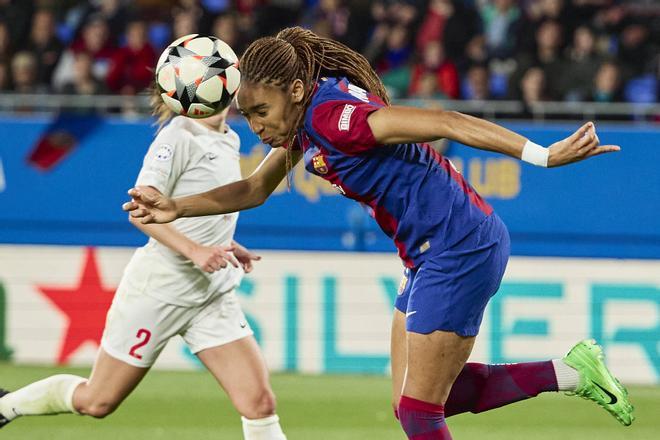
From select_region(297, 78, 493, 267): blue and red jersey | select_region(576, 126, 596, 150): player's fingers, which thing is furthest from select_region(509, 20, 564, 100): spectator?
select_region(576, 126, 596, 150): player's fingers

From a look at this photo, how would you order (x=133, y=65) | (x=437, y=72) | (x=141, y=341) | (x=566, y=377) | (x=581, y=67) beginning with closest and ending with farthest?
(x=566, y=377)
(x=141, y=341)
(x=581, y=67)
(x=437, y=72)
(x=133, y=65)

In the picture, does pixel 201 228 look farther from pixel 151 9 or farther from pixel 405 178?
pixel 151 9

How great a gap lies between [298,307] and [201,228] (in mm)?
3643

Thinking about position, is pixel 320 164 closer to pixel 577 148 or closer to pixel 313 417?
pixel 577 148

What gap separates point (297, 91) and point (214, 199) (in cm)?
71

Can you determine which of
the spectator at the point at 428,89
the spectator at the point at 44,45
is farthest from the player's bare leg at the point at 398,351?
the spectator at the point at 44,45

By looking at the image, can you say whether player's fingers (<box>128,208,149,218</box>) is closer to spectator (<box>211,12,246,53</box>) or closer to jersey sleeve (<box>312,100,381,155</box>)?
jersey sleeve (<box>312,100,381,155</box>)

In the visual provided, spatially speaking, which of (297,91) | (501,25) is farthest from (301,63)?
(501,25)

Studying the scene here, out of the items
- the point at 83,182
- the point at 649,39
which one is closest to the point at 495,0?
the point at 649,39

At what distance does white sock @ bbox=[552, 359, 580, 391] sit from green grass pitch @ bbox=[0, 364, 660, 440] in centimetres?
195

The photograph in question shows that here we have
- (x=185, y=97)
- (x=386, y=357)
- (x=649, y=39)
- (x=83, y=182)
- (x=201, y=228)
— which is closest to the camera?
(x=185, y=97)

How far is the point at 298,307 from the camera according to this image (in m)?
9.10

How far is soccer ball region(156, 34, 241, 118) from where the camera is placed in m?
4.86

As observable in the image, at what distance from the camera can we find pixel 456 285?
4410 millimetres
